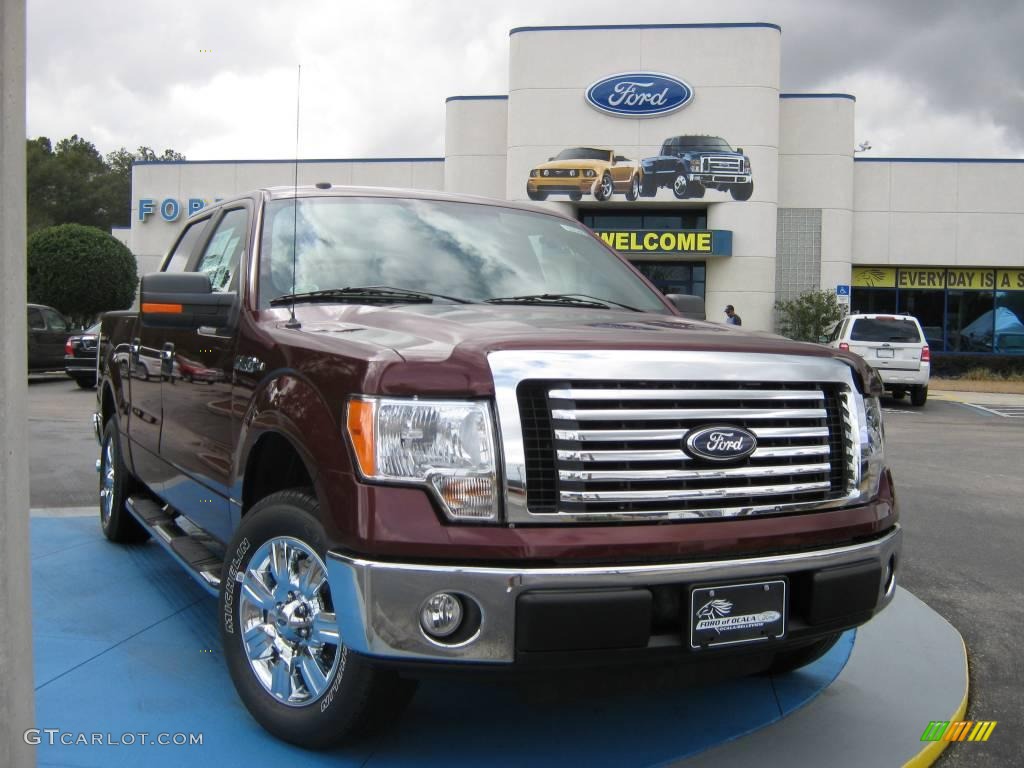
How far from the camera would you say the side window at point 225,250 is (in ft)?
13.5

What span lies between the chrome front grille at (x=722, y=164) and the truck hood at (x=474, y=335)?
90.0ft

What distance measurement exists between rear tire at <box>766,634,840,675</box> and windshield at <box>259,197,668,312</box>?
150 cm

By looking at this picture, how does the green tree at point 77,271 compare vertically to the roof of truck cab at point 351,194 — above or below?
above

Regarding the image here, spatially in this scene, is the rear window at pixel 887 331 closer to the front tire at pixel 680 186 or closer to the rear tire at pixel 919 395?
the rear tire at pixel 919 395

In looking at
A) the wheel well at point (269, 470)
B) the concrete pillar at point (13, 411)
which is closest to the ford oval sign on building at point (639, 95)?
the wheel well at point (269, 470)

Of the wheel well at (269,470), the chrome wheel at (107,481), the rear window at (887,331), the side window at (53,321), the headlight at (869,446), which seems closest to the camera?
the headlight at (869,446)

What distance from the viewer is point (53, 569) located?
16.8ft

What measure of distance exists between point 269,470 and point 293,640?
2.14 feet

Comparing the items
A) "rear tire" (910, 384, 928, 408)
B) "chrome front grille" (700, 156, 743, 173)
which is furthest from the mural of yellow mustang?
"rear tire" (910, 384, 928, 408)

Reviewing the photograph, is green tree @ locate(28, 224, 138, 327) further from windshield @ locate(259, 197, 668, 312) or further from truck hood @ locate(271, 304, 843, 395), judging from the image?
truck hood @ locate(271, 304, 843, 395)

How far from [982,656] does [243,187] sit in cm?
3339

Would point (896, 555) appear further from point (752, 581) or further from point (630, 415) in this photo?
point (630, 415)

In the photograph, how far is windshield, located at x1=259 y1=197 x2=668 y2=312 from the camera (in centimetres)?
380

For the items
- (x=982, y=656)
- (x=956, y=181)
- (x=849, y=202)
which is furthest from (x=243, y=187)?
(x=982, y=656)
